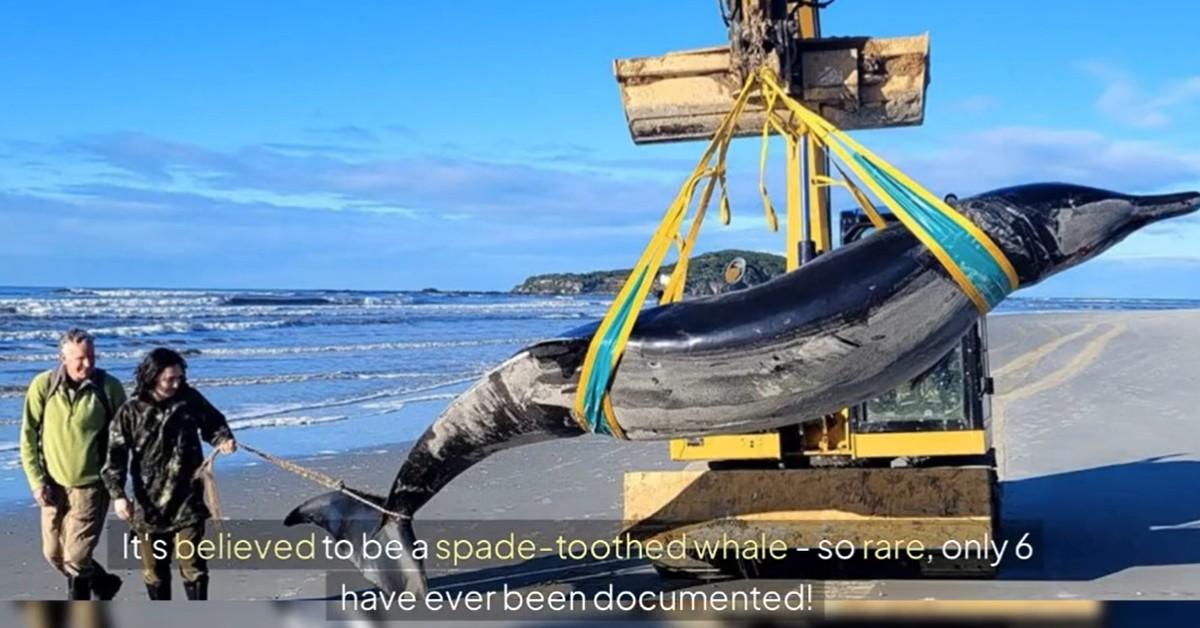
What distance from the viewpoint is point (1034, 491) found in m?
11.5

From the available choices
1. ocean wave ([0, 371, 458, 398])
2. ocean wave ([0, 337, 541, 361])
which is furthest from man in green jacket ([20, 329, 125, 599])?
ocean wave ([0, 337, 541, 361])

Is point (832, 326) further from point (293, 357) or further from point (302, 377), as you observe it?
point (293, 357)

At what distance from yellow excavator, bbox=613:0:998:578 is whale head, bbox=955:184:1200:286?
5.75ft

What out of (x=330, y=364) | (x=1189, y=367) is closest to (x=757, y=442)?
(x=1189, y=367)

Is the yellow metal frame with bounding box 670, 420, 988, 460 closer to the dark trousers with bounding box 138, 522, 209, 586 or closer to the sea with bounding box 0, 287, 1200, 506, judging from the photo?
the dark trousers with bounding box 138, 522, 209, 586

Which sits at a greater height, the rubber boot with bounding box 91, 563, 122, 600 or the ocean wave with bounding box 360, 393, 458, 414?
the ocean wave with bounding box 360, 393, 458, 414

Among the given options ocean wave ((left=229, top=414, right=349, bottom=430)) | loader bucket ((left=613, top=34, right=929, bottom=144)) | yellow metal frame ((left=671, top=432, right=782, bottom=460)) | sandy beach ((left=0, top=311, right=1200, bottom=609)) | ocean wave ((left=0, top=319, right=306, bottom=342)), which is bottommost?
sandy beach ((left=0, top=311, right=1200, bottom=609))

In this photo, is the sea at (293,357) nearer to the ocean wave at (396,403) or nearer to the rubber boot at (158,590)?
the ocean wave at (396,403)

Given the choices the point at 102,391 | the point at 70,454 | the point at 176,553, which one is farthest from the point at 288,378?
the point at 176,553

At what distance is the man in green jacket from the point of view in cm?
733

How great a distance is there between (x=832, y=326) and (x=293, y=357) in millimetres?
25763

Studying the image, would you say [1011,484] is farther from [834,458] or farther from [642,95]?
[642,95]

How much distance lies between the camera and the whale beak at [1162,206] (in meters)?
5.21

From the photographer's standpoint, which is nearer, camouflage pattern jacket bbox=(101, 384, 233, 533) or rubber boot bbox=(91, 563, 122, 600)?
camouflage pattern jacket bbox=(101, 384, 233, 533)
